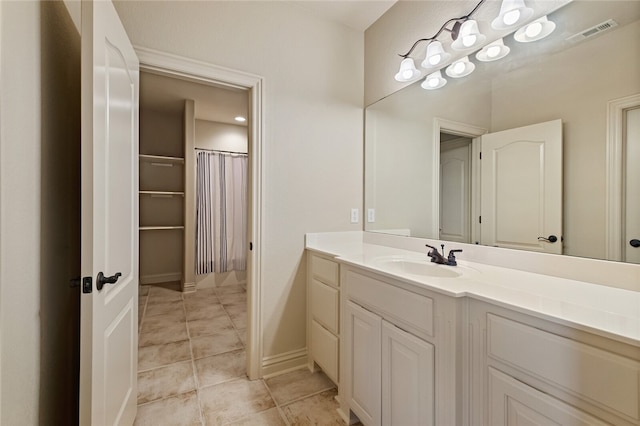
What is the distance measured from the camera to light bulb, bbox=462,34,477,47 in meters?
1.50

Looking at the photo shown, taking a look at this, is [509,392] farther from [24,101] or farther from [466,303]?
[24,101]

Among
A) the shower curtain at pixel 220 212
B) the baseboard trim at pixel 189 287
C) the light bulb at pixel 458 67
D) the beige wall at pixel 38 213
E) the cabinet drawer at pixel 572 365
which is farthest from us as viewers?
the shower curtain at pixel 220 212

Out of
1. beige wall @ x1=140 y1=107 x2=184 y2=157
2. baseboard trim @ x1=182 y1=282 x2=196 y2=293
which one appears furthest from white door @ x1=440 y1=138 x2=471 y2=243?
beige wall @ x1=140 y1=107 x2=184 y2=157

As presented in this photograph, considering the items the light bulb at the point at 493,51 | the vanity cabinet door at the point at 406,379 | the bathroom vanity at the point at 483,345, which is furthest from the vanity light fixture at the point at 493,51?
the vanity cabinet door at the point at 406,379

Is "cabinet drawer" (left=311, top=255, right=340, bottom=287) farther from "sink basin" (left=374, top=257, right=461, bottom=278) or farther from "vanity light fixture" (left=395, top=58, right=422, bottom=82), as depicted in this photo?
"vanity light fixture" (left=395, top=58, right=422, bottom=82)

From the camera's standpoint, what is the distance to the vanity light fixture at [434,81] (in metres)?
1.74

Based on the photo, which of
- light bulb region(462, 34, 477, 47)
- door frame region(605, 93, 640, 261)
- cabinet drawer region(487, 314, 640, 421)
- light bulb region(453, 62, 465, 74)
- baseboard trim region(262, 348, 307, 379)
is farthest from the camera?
baseboard trim region(262, 348, 307, 379)

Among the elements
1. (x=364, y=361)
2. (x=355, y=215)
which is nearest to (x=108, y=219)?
(x=364, y=361)

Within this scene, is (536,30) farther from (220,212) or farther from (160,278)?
(160,278)

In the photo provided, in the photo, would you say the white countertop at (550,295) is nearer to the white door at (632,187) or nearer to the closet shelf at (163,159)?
the white door at (632,187)

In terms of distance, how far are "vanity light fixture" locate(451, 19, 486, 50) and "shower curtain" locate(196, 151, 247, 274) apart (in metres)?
3.32

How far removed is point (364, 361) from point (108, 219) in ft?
4.25

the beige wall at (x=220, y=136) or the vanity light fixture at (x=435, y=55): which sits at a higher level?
the beige wall at (x=220, y=136)

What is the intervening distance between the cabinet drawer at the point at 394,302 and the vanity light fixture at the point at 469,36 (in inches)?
54.3
